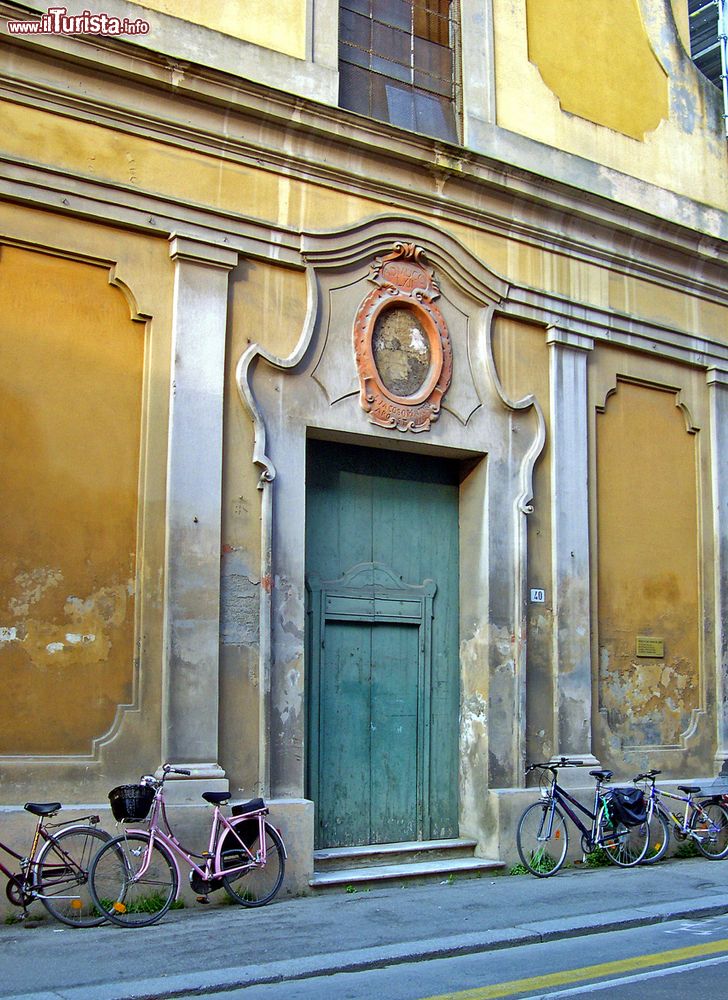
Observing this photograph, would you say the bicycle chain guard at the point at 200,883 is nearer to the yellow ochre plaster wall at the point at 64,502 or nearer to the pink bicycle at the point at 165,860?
the pink bicycle at the point at 165,860

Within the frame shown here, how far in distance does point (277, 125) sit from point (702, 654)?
22.9ft

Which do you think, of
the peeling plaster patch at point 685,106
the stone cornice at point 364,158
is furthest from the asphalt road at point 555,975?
the peeling plaster patch at point 685,106

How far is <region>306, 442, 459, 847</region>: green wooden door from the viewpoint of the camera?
9969 mm

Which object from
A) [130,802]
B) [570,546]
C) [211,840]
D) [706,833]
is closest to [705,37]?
[570,546]

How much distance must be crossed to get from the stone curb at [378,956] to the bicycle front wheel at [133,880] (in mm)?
1386

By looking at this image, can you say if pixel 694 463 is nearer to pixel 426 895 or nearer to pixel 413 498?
pixel 413 498

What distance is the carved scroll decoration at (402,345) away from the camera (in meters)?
10.1

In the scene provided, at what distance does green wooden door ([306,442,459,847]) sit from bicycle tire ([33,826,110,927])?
2.44 m

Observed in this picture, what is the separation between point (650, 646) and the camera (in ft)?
38.8

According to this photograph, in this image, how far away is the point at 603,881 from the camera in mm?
9812

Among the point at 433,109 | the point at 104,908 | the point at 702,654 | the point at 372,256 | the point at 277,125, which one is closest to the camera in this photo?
the point at 104,908

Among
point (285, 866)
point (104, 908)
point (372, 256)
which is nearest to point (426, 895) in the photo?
point (285, 866)

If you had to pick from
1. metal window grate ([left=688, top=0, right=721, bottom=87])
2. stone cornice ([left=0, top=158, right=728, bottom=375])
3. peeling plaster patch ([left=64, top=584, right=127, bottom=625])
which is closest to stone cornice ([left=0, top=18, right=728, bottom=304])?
stone cornice ([left=0, top=158, right=728, bottom=375])

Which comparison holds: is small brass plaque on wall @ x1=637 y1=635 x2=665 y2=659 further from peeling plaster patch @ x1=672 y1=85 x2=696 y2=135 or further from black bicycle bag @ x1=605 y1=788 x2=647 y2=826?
peeling plaster patch @ x1=672 y1=85 x2=696 y2=135
